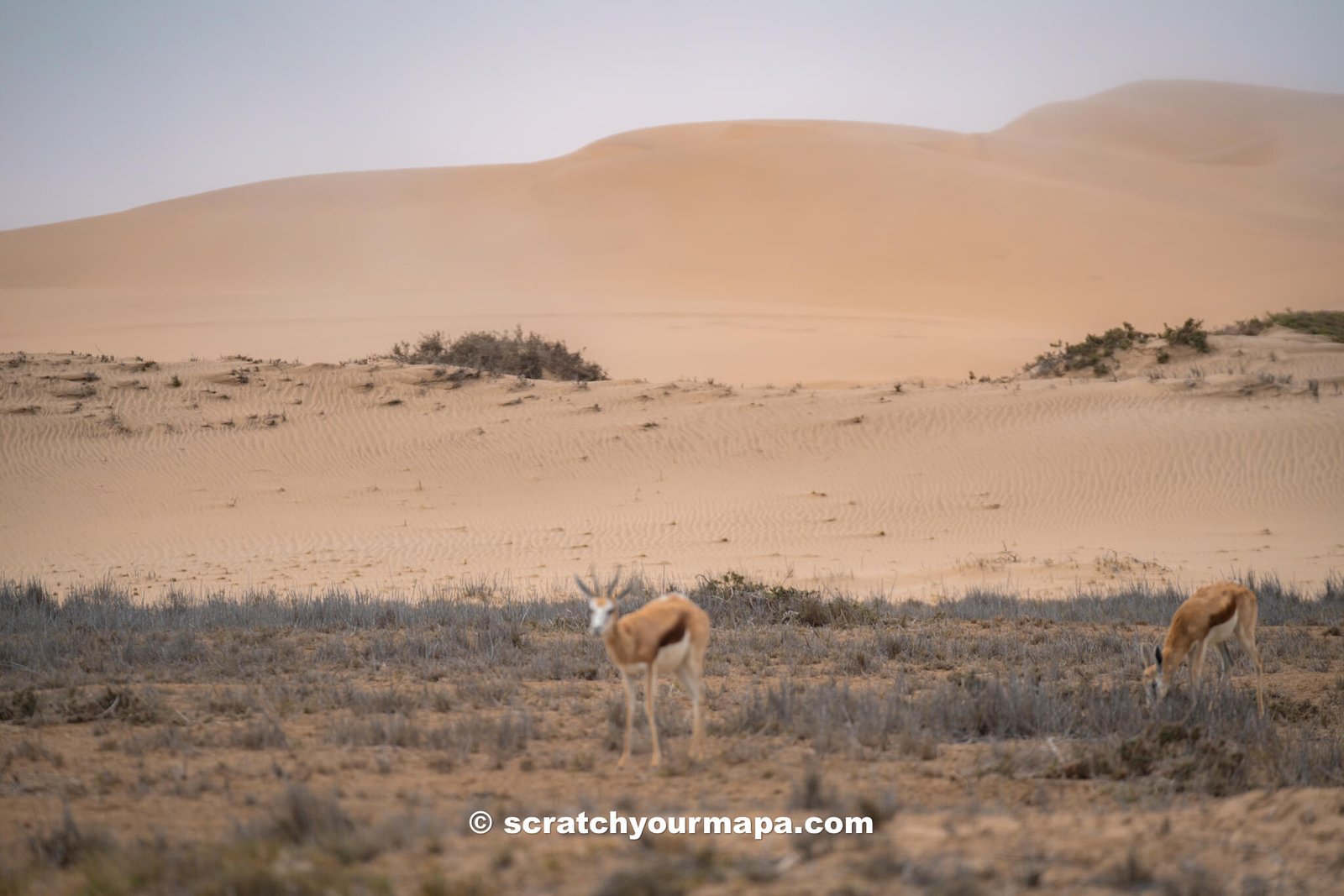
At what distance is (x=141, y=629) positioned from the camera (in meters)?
9.81

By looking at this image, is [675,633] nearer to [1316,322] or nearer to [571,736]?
[571,736]

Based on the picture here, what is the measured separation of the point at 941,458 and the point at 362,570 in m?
11.9

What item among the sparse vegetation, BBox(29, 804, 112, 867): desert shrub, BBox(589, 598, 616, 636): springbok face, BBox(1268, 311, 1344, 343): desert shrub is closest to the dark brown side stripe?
BBox(589, 598, 616, 636): springbok face

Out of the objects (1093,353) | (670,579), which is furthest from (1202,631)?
(1093,353)

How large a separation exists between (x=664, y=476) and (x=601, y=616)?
16853 mm

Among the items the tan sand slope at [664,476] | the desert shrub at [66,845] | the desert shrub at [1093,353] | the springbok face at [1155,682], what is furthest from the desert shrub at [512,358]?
Result: the desert shrub at [66,845]

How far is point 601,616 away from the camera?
16.1 feet

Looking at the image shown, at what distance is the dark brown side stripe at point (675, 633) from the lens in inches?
209

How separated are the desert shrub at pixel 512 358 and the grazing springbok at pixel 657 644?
79.2 ft

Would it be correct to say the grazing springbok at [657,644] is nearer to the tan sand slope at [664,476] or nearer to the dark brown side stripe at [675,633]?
the dark brown side stripe at [675,633]

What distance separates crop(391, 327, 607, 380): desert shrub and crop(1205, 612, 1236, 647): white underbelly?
77.2ft

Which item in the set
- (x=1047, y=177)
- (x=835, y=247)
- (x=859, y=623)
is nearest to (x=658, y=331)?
(x=835, y=247)

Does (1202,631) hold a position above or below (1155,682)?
above

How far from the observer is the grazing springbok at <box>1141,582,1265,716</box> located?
6.96 meters
